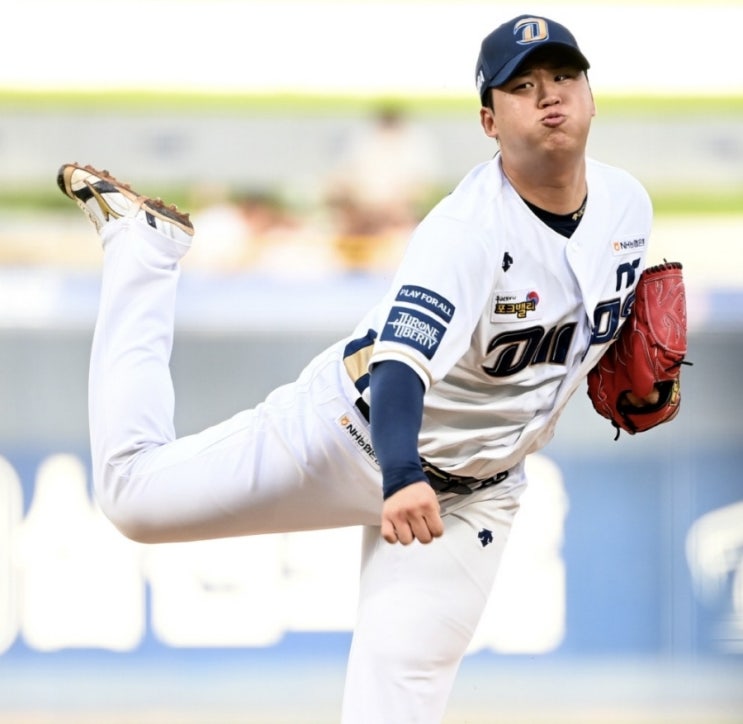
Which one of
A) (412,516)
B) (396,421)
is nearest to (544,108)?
(396,421)

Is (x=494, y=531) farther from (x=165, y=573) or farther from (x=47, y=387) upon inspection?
(x=47, y=387)

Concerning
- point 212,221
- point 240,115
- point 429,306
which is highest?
point 240,115

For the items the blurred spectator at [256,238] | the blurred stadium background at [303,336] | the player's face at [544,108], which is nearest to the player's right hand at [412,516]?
the player's face at [544,108]

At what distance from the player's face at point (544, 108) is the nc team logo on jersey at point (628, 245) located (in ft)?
0.63

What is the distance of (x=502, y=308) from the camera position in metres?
2.13

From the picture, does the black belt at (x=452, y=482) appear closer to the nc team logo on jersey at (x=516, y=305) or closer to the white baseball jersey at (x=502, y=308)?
the white baseball jersey at (x=502, y=308)

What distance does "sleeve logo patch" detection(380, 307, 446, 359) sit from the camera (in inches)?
77.4

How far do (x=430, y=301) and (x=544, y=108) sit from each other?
1.12 ft

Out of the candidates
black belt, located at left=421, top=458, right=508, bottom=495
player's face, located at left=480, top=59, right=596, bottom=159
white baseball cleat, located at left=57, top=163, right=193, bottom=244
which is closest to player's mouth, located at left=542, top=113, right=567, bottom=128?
player's face, located at left=480, top=59, right=596, bottom=159

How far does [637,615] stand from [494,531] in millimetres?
1995

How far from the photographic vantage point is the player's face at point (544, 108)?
6.88 feet

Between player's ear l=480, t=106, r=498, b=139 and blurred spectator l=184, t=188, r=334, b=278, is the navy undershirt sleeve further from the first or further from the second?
blurred spectator l=184, t=188, r=334, b=278

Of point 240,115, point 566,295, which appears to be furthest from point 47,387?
point 566,295

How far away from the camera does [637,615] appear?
4.17 metres
